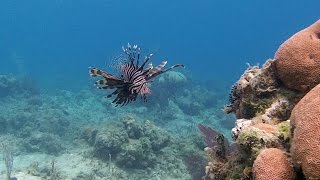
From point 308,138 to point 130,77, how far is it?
8.14ft

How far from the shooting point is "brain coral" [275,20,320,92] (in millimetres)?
3582

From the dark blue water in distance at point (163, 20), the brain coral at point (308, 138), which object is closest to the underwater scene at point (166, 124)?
the brain coral at point (308, 138)

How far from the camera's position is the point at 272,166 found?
8.72 feet

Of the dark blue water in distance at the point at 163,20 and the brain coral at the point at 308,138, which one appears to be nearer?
the brain coral at the point at 308,138

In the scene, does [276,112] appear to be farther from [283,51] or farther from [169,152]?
[169,152]

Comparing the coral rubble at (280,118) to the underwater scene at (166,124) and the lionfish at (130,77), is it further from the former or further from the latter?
the lionfish at (130,77)

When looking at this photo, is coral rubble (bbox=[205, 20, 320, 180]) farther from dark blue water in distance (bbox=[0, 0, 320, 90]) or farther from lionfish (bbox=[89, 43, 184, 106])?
dark blue water in distance (bbox=[0, 0, 320, 90])

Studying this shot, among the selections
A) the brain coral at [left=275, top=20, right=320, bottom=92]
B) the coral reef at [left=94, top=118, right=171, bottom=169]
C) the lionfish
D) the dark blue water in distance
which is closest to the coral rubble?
the brain coral at [left=275, top=20, right=320, bottom=92]

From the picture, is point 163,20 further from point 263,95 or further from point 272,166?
point 272,166

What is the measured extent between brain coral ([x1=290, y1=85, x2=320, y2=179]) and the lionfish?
2.00 meters

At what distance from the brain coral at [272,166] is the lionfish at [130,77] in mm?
1988

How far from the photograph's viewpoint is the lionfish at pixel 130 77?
4508mm

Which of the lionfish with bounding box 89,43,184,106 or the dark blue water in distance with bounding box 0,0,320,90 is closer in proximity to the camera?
the lionfish with bounding box 89,43,184,106

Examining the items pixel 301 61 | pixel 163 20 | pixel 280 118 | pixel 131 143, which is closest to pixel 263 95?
pixel 280 118
